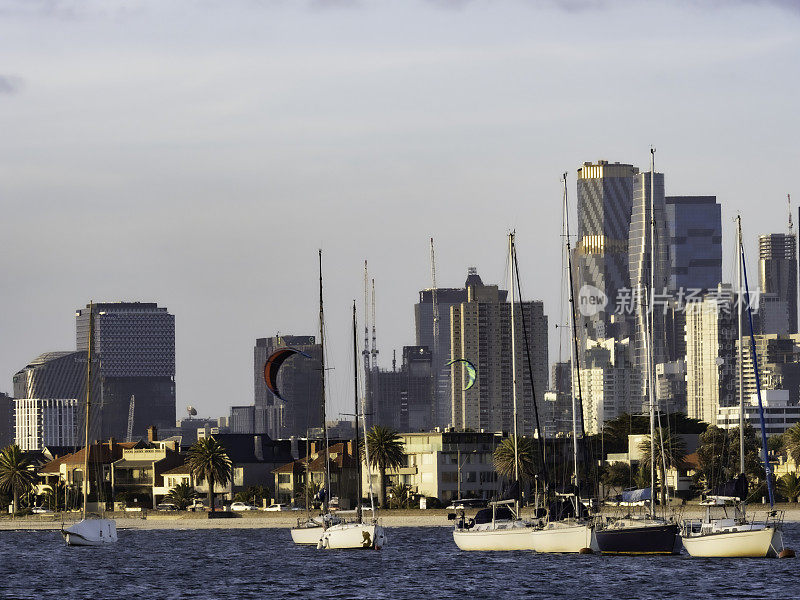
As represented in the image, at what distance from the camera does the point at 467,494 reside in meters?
199

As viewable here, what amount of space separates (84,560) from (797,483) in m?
78.5

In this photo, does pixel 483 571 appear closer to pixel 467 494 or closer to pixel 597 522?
pixel 597 522

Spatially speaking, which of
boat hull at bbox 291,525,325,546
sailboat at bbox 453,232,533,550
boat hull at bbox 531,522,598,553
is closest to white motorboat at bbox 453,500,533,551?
sailboat at bbox 453,232,533,550

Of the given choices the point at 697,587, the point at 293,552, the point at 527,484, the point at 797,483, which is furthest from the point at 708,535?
the point at 527,484

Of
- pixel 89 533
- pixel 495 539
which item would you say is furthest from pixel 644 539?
pixel 89 533

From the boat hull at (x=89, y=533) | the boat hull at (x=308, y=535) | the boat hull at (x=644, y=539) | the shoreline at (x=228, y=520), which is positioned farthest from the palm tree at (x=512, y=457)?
the boat hull at (x=644, y=539)

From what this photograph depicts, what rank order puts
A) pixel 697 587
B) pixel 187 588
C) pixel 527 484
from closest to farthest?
pixel 697 587 → pixel 187 588 → pixel 527 484

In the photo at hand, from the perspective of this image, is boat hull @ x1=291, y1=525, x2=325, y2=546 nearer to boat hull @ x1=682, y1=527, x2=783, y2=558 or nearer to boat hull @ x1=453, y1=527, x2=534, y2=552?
boat hull @ x1=453, y1=527, x2=534, y2=552

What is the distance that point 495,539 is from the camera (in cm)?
11488

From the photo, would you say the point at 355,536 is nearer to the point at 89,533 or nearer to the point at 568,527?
the point at 568,527

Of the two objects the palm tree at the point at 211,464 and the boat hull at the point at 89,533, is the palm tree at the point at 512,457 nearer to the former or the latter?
the palm tree at the point at 211,464

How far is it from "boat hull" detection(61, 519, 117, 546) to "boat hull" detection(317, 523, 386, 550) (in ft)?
86.5

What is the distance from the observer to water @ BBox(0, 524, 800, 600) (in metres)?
90.1

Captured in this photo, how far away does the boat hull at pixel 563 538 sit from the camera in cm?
10531
